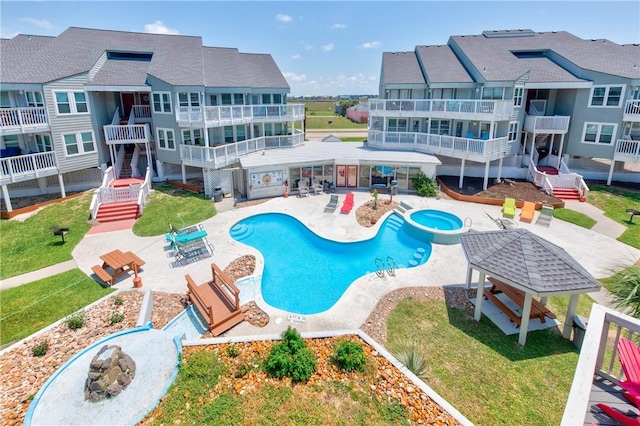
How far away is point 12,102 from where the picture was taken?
2202cm

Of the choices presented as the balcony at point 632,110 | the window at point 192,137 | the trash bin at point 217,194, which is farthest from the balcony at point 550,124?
the window at point 192,137

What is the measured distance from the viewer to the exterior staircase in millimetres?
20609

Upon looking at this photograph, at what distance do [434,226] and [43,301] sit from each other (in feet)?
63.3

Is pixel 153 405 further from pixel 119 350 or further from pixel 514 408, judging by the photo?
pixel 514 408

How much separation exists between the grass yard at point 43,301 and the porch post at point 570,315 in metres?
16.4

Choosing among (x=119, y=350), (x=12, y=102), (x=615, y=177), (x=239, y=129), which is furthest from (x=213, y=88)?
(x=615, y=177)

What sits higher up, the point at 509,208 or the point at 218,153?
the point at 218,153

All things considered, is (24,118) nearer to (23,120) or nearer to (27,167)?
(23,120)

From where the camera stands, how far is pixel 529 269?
10.4 m

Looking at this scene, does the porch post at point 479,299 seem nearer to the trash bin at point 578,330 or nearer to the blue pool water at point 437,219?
the trash bin at point 578,330

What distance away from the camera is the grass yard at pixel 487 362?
26.2 feet

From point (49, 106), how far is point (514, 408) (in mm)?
28836

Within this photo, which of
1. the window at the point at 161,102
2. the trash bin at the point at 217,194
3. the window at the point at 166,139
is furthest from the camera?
Answer: the window at the point at 166,139

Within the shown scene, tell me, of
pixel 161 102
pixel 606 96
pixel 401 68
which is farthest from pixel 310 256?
pixel 606 96
